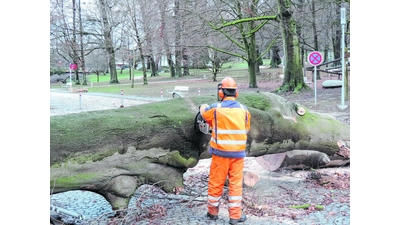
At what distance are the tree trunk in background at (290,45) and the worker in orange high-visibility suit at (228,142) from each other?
4.10m

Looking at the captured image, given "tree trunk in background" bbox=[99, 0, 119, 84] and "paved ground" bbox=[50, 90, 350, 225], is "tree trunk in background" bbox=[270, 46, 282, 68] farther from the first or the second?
"paved ground" bbox=[50, 90, 350, 225]

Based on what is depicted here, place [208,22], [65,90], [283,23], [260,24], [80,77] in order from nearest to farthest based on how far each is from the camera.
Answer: [65,90], [80,77], [208,22], [260,24], [283,23]

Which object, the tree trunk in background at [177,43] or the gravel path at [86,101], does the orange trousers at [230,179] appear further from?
the tree trunk in background at [177,43]

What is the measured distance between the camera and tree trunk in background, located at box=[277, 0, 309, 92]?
6992mm

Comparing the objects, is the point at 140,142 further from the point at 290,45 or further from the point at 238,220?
the point at 290,45

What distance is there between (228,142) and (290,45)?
4.93m

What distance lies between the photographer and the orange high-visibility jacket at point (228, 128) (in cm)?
289

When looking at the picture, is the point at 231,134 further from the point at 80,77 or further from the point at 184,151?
the point at 80,77

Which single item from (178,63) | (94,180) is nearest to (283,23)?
(178,63)

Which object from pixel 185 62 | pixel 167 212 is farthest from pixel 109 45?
pixel 167 212

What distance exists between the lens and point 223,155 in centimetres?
290

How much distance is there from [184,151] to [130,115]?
0.51m

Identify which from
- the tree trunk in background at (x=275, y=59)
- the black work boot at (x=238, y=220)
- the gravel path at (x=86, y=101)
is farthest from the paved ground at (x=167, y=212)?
the tree trunk in background at (x=275, y=59)

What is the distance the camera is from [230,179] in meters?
2.97
